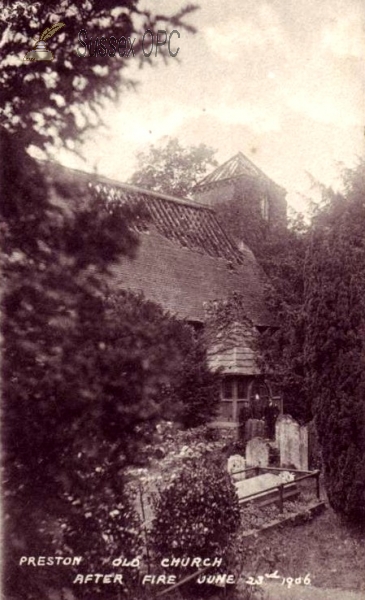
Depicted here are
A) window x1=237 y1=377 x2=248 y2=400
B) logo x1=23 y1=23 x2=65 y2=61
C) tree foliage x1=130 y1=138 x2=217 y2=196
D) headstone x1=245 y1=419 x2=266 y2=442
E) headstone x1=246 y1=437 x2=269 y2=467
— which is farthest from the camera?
tree foliage x1=130 y1=138 x2=217 y2=196

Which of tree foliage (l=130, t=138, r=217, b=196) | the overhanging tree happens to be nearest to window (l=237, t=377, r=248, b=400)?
the overhanging tree

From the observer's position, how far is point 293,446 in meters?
12.6

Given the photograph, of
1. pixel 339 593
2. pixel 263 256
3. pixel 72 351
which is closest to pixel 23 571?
pixel 72 351

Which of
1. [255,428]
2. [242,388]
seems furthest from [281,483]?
[242,388]

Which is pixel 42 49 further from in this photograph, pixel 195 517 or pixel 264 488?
pixel 264 488

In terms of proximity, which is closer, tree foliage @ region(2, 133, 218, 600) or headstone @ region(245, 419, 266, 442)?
tree foliage @ region(2, 133, 218, 600)

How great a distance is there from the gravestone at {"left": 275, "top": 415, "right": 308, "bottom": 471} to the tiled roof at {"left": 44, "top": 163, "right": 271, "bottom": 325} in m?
4.29

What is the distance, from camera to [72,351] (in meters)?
3.73

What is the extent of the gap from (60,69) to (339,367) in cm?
673

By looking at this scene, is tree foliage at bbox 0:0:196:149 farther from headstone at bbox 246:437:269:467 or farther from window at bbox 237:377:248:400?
window at bbox 237:377:248:400

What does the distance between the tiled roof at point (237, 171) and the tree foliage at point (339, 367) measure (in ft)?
49.0

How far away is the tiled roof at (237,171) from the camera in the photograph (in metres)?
24.9

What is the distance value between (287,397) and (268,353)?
1516 mm

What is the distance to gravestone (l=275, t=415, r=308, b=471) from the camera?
12523 millimetres
